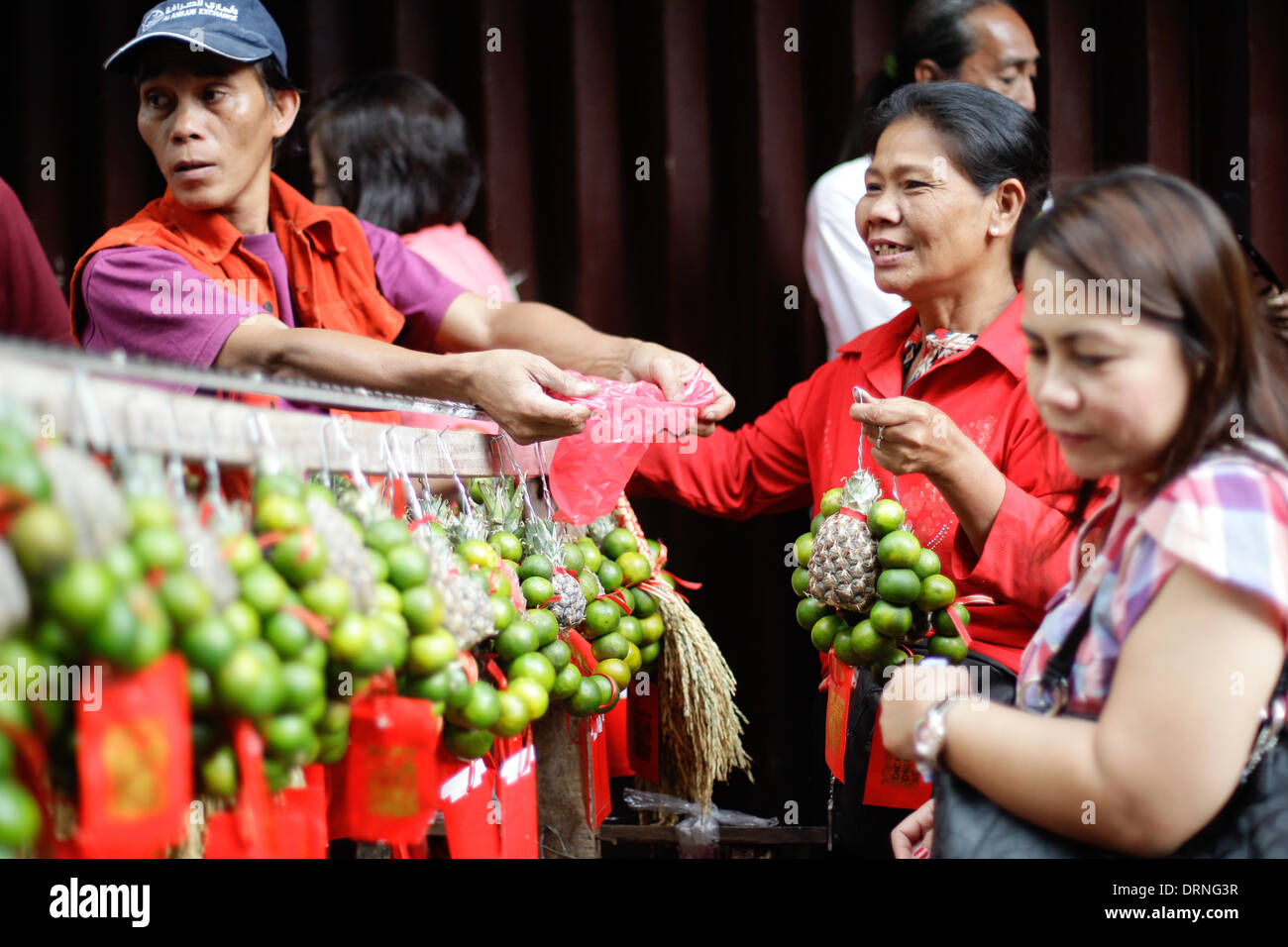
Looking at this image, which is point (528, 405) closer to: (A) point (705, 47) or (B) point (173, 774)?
(B) point (173, 774)

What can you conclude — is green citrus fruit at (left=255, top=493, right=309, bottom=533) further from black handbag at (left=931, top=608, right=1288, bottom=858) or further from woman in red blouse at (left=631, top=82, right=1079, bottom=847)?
woman in red blouse at (left=631, top=82, right=1079, bottom=847)

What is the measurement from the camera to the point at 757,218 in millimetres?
3240

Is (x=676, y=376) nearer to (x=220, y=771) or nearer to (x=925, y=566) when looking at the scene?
(x=925, y=566)

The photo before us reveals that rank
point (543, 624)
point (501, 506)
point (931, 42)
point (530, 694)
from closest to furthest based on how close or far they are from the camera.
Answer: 1. point (530, 694)
2. point (543, 624)
3. point (501, 506)
4. point (931, 42)

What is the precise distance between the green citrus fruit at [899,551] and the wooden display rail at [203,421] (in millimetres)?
636

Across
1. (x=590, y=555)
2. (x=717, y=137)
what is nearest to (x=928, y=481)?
(x=590, y=555)

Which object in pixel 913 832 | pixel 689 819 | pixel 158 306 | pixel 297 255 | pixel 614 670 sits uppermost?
pixel 297 255

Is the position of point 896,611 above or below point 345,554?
below

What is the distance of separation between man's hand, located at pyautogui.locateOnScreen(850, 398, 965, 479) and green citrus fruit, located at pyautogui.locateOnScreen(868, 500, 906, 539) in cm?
7

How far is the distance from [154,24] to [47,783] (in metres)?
→ 1.52

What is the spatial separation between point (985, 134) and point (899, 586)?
94 cm

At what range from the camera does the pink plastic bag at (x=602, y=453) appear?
6.28ft

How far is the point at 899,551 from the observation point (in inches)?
66.6
